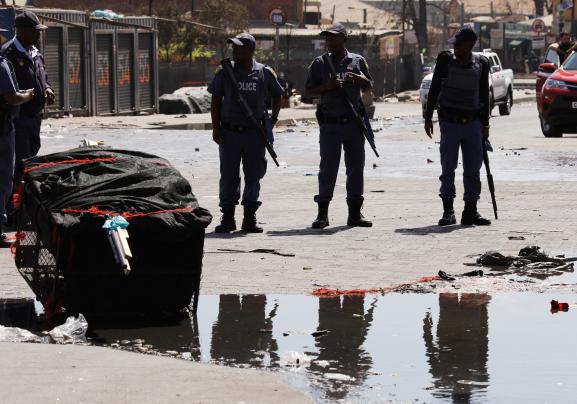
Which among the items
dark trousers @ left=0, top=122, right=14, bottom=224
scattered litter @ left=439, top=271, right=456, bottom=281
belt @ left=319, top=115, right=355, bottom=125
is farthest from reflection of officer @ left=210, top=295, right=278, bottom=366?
belt @ left=319, top=115, right=355, bottom=125

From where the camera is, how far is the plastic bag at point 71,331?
834 centimetres

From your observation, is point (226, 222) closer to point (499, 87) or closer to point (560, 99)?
point (560, 99)

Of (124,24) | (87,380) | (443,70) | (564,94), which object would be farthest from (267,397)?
(124,24)

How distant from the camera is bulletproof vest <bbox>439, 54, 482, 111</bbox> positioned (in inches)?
547

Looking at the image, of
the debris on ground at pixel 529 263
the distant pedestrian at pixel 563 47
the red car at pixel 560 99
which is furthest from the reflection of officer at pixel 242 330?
the distant pedestrian at pixel 563 47

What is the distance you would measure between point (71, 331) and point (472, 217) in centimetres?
641

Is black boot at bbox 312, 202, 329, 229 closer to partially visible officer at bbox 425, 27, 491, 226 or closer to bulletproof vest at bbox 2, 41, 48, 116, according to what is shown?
partially visible officer at bbox 425, 27, 491, 226

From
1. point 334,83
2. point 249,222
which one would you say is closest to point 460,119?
point 334,83

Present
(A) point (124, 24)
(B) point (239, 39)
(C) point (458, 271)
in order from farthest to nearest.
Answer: (A) point (124, 24) → (B) point (239, 39) → (C) point (458, 271)

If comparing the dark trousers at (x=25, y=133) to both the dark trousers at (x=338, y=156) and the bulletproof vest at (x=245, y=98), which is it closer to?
the bulletproof vest at (x=245, y=98)

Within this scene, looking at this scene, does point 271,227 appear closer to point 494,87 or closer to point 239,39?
point 239,39

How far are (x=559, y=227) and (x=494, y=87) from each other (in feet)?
82.8

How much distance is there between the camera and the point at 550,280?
419 inches

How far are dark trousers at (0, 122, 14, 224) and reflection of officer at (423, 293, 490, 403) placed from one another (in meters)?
4.04
